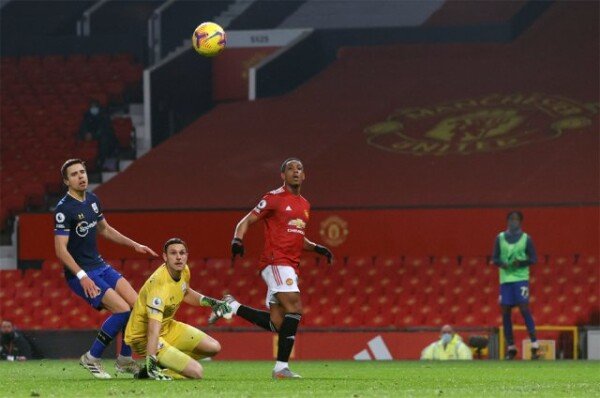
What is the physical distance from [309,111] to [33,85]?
5848mm

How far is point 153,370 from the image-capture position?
11555 millimetres

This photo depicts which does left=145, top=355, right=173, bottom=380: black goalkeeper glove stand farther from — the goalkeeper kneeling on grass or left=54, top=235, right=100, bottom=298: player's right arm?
left=54, top=235, right=100, bottom=298: player's right arm

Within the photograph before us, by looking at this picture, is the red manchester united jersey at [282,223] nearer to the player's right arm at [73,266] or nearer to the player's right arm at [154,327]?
the player's right arm at [154,327]

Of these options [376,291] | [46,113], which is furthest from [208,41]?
[46,113]

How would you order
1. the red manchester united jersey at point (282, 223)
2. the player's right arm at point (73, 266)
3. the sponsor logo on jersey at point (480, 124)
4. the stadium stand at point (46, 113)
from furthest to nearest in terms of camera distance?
the stadium stand at point (46, 113)
the sponsor logo on jersey at point (480, 124)
the red manchester united jersey at point (282, 223)
the player's right arm at point (73, 266)

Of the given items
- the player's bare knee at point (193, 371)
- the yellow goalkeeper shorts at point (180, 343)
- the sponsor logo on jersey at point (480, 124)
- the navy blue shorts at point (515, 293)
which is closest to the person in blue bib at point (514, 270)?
the navy blue shorts at point (515, 293)

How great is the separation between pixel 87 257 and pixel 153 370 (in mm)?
1195

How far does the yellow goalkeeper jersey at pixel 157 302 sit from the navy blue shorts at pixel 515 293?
6776 mm

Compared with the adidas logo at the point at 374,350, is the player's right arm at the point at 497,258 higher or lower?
higher

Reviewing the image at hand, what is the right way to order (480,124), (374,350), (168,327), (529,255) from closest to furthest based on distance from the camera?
(168,327)
(529,255)
(374,350)
(480,124)

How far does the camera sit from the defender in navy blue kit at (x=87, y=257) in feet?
39.0

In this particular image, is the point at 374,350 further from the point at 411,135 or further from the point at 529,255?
the point at 411,135

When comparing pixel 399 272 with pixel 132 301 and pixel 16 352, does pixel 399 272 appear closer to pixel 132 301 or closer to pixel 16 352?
pixel 16 352

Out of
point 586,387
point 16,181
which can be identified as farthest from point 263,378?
point 16,181
